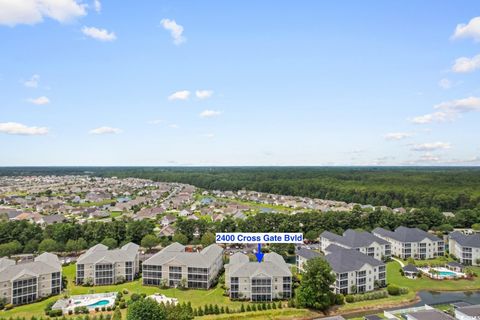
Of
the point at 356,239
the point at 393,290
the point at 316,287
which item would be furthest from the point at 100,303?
the point at 356,239

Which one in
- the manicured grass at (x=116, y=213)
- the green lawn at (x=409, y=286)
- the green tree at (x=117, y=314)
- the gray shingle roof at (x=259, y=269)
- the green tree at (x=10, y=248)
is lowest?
the green lawn at (x=409, y=286)

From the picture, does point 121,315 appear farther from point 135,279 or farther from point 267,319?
point 267,319

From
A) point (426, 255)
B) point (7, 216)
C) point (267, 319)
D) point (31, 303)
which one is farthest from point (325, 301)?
point (7, 216)

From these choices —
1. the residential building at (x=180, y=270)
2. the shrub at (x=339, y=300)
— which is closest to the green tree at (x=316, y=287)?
the shrub at (x=339, y=300)

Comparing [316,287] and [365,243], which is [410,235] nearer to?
[365,243]

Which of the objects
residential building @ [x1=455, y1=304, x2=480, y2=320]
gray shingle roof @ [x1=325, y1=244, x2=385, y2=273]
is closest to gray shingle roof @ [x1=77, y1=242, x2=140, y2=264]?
gray shingle roof @ [x1=325, y1=244, x2=385, y2=273]

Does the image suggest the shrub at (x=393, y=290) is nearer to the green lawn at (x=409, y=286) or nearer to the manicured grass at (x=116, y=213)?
the green lawn at (x=409, y=286)

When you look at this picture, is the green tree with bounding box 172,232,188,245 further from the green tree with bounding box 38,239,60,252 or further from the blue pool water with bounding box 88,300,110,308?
the blue pool water with bounding box 88,300,110,308
